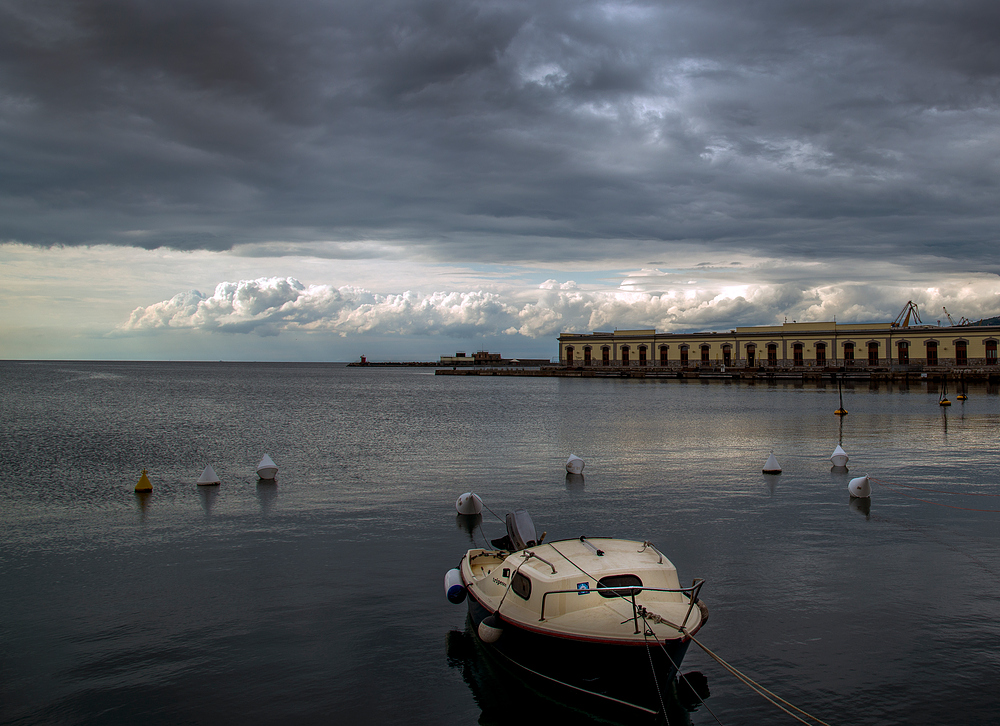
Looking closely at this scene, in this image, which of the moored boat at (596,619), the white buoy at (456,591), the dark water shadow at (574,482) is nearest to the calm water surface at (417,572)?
the dark water shadow at (574,482)

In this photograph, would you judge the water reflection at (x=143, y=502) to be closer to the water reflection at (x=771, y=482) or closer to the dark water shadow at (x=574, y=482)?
the dark water shadow at (x=574, y=482)

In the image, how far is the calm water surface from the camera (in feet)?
37.3

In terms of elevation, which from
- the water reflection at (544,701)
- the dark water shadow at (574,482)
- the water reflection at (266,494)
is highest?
the water reflection at (266,494)

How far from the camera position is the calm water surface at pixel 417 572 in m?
11.4

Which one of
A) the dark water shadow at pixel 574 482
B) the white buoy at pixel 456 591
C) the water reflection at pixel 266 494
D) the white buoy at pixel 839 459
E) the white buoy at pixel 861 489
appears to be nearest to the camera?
the white buoy at pixel 456 591

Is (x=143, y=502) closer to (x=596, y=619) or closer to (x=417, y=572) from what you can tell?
(x=417, y=572)

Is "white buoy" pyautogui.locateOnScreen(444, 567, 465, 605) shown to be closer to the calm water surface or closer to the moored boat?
the calm water surface

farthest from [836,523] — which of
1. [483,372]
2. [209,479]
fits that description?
[483,372]

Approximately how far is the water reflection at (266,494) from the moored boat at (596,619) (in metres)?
14.7

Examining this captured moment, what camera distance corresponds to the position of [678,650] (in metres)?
10.1

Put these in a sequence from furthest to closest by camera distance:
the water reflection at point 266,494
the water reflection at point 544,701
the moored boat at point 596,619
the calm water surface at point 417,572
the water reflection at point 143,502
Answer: the water reflection at point 266,494 → the water reflection at point 143,502 → the calm water surface at point 417,572 → the water reflection at point 544,701 → the moored boat at point 596,619

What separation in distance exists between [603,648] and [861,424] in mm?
48861

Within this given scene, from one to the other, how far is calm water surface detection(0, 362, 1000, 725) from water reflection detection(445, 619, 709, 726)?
3.2 inches

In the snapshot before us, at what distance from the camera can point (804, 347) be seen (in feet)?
433
